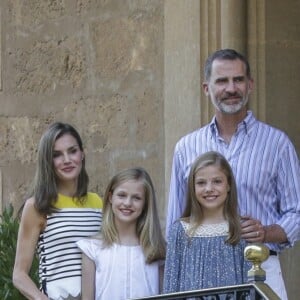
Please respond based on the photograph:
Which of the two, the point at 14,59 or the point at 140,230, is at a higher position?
the point at 14,59

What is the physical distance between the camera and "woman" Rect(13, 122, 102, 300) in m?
7.36

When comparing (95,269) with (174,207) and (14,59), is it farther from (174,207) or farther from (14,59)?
(14,59)

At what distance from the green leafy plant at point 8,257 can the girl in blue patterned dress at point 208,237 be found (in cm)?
149

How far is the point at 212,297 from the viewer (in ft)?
20.7

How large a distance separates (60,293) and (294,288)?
1664mm

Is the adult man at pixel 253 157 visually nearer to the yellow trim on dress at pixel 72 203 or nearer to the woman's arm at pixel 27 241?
the yellow trim on dress at pixel 72 203

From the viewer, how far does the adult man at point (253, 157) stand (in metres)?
7.07

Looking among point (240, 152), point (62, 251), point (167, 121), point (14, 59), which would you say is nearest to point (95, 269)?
point (62, 251)

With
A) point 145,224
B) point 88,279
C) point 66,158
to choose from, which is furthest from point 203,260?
point 66,158

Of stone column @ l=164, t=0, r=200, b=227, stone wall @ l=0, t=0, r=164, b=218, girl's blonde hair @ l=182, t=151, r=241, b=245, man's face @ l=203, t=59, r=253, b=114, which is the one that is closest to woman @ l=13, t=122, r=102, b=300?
girl's blonde hair @ l=182, t=151, r=241, b=245

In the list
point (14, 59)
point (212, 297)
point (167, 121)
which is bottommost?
point (212, 297)

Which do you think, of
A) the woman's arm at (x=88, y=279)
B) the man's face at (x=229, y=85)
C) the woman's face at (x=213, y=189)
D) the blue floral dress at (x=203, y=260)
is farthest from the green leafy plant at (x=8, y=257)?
the man's face at (x=229, y=85)

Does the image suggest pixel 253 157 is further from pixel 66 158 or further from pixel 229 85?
pixel 66 158

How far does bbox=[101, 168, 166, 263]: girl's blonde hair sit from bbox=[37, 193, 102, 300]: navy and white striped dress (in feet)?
0.33
